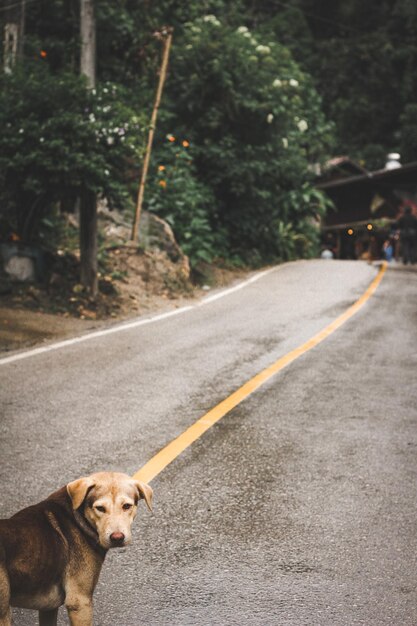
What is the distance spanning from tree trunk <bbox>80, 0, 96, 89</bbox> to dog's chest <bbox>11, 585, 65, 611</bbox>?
39.6 ft

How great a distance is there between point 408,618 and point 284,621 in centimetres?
53

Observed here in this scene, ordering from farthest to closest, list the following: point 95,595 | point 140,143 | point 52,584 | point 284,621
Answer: point 140,143, point 95,595, point 284,621, point 52,584

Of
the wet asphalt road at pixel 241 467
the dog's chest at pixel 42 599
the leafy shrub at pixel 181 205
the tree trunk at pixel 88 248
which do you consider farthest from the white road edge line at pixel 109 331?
the dog's chest at pixel 42 599

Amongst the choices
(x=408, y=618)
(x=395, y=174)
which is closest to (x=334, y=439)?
(x=408, y=618)

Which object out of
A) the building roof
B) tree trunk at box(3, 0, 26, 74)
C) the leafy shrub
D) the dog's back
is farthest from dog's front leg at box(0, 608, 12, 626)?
the building roof

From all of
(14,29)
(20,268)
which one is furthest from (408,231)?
(20,268)

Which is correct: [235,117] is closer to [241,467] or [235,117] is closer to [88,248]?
[88,248]

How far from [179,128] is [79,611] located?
68.5ft

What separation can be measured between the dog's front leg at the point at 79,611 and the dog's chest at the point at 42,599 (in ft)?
0.15

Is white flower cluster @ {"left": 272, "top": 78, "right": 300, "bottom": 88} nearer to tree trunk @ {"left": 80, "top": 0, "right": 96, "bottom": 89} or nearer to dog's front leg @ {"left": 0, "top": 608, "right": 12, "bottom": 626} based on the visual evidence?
tree trunk @ {"left": 80, "top": 0, "right": 96, "bottom": 89}

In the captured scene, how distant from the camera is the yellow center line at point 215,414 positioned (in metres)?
5.01

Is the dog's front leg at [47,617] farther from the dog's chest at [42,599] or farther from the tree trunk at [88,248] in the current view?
the tree trunk at [88,248]

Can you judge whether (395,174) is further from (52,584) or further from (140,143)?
(52,584)

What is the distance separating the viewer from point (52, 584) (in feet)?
9.04
